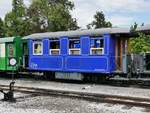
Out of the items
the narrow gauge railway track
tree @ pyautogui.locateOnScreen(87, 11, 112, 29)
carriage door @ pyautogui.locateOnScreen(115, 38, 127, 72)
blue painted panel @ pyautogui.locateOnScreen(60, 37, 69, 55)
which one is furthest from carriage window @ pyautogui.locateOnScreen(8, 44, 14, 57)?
tree @ pyautogui.locateOnScreen(87, 11, 112, 29)

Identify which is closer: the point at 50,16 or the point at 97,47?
the point at 97,47

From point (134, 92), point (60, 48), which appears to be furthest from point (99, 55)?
point (134, 92)

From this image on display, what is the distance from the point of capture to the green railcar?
27656 mm

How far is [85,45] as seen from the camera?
22.5 m

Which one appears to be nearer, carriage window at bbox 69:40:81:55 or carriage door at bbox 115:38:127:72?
carriage door at bbox 115:38:127:72

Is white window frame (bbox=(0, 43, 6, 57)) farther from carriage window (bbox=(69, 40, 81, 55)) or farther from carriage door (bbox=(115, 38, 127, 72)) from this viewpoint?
carriage door (bbox=(115, 38, 127, 72))

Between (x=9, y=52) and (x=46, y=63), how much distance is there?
4.30m

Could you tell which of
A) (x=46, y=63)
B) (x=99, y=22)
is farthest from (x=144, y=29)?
(x=99, y=22)

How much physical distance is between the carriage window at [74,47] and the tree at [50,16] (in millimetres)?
32562

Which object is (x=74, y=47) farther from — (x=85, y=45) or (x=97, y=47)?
(x=97, y=47)

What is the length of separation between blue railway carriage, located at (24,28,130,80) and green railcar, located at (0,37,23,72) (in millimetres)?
2245

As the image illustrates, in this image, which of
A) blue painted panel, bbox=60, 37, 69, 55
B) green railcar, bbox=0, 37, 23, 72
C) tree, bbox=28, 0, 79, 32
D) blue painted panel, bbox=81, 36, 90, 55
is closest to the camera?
blue painted panel, bbox=81, 36, 90, 55

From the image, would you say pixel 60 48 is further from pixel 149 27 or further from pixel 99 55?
pixel 149 27

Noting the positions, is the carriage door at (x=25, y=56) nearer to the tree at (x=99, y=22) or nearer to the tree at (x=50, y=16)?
the tree at (x=50, y=16)
